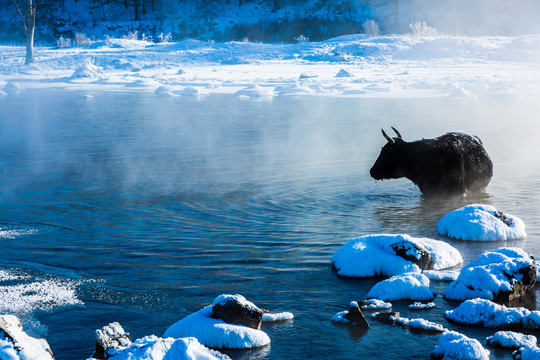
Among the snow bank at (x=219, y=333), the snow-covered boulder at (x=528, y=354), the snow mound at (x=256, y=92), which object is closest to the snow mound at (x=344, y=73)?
the snow mound at (x=256, y=92)

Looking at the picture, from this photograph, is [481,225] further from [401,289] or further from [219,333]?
[219,333]

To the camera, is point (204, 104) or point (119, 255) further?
point (204, 104)

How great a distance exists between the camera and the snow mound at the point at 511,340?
18.6ft

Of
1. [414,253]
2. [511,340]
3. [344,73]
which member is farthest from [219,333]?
[344,73]

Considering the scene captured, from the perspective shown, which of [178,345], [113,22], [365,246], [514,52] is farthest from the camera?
[113,22]

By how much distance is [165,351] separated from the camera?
5160mm

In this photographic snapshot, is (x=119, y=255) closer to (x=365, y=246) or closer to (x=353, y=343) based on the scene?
(x=365, y=246)

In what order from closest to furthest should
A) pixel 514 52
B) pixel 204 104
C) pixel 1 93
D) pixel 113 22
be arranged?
pixel 204 104, pixel 1 93, pixel 514 52, pixel 113 22

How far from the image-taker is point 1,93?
105 feet

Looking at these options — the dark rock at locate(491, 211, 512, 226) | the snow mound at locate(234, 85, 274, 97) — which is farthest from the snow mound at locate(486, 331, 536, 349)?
the snow mound at locate(234, 85, 274, 97)

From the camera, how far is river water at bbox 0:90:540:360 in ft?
21.5

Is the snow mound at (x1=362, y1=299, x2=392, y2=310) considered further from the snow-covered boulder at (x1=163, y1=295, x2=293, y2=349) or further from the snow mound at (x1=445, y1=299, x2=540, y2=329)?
the snow-covered boulder at (x1=163, y1=295, x2=293, y2=349)

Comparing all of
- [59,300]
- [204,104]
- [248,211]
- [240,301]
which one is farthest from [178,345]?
[204,104]

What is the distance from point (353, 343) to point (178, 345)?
59.5 inches
